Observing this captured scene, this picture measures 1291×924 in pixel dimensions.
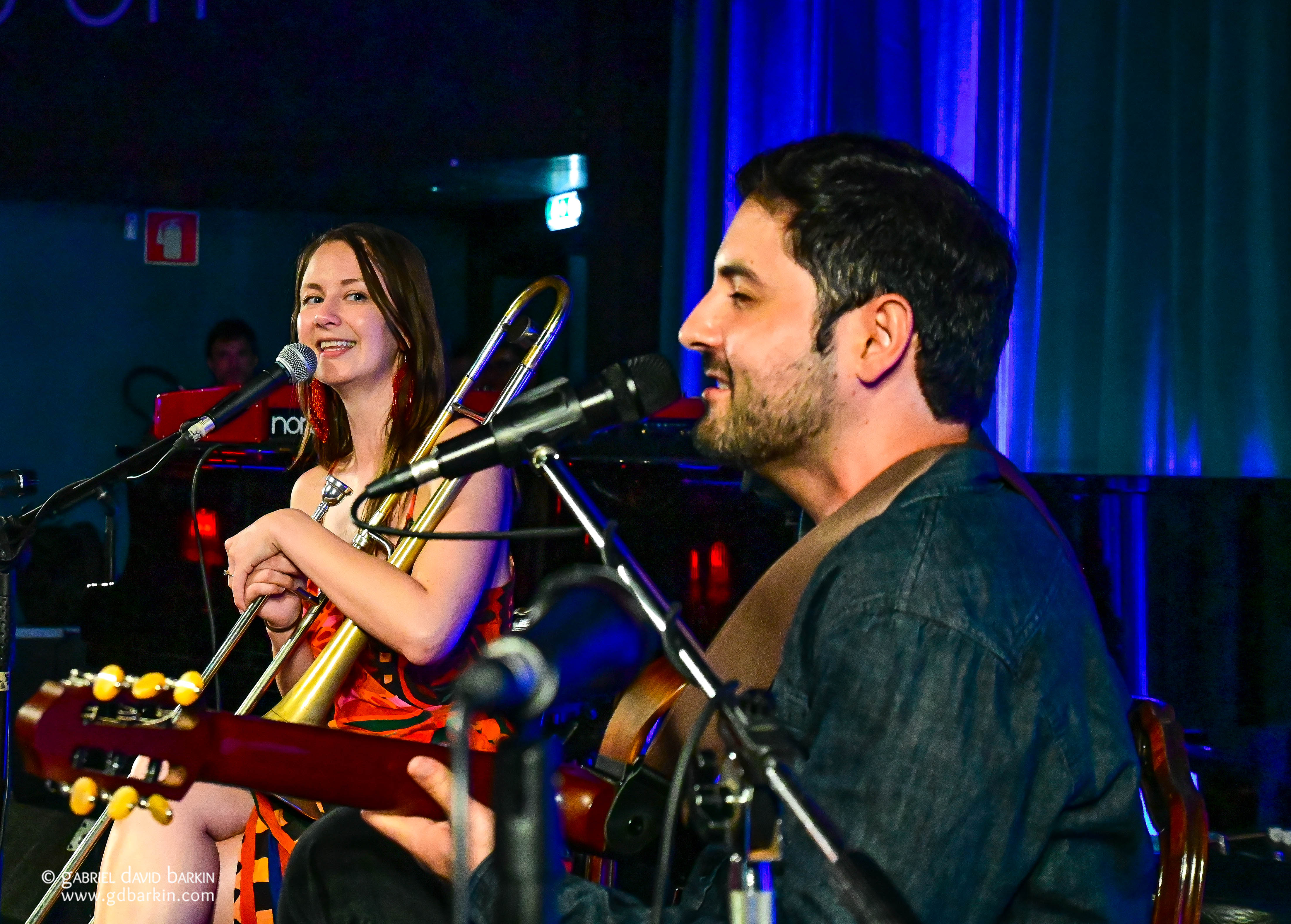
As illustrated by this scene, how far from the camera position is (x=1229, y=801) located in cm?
291

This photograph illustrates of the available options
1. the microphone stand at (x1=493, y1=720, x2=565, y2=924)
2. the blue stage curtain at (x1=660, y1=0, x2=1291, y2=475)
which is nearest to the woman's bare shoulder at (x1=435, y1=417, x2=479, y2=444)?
the microphone stand at (x1=493, y1=720, x2=565, y2=924)

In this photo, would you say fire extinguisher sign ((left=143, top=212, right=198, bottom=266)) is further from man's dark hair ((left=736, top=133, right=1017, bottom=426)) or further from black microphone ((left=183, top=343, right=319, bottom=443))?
man's dark hair ((left=736, top=133, right=1017, bottom=426))

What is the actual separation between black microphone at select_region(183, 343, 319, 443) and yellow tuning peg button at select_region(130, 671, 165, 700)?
85 centimetres

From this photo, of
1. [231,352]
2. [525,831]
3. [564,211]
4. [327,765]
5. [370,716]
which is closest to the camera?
[525,831]

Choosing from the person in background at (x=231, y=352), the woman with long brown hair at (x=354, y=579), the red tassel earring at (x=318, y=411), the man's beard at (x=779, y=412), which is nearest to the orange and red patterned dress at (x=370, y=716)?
the woman with long brown hair at (x=354, y=579)

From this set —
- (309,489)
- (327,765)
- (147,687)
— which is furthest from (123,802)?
(309,489)

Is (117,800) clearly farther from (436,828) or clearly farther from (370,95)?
(370,95)

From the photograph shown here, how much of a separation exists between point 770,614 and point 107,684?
30.0 inches

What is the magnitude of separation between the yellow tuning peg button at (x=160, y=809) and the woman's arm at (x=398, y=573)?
84cm

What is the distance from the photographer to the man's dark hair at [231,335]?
6.38m

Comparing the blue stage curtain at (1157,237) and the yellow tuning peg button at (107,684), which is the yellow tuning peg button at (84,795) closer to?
the yellow tuning peg button at (107,684)

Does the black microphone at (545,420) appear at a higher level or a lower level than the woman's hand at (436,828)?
higher

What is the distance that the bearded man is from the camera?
3.44 ft

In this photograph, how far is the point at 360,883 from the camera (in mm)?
1357
